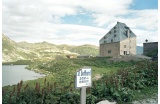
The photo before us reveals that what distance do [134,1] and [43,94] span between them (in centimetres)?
337

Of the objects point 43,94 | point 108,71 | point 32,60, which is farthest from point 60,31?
point 108,71

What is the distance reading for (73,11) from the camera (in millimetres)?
5254

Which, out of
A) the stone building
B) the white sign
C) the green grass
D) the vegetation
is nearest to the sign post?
the white sign

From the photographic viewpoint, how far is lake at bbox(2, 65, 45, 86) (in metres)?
4.32

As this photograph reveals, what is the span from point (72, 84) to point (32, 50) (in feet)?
3.70

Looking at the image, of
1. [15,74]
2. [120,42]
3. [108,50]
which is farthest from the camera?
[120,42]

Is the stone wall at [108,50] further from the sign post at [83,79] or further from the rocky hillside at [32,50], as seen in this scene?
the sign post at [83,79]

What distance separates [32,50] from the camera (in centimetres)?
487

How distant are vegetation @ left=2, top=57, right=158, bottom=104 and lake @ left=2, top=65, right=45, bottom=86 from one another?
0.10 m

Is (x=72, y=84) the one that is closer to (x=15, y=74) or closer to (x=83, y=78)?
(x=15, y=74)

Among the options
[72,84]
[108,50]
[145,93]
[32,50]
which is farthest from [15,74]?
[108,50]

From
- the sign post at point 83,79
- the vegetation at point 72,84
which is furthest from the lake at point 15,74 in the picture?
the sign post at point 83,79

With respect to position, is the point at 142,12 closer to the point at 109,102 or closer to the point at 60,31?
the point at 60,31

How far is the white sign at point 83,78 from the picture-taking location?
3.19 metres
